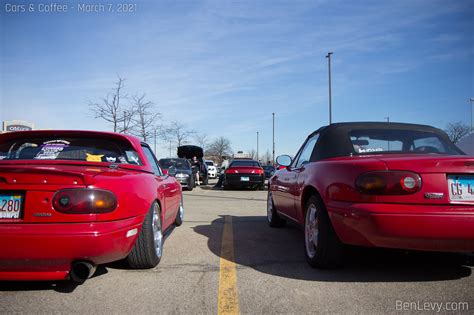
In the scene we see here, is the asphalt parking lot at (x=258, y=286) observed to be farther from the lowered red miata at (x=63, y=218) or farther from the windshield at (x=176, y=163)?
the windshield at (x=176, y=163)

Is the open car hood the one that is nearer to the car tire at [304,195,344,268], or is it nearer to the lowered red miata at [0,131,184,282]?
the car tire at [304,195,344,268]

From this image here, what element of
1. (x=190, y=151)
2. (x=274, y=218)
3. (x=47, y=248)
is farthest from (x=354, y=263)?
(x=190, y=151)

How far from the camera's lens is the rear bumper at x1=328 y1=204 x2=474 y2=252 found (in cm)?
260

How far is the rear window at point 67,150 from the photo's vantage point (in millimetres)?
3602

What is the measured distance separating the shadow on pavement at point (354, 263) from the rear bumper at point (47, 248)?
155 cm

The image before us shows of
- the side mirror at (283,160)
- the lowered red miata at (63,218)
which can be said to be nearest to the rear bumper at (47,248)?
the lowered red miata at (63,218)

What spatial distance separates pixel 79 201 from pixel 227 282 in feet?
4.39

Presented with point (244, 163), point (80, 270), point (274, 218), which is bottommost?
point (274, 218)

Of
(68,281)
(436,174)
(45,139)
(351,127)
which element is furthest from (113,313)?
(351,127)

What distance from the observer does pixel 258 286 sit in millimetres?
2945

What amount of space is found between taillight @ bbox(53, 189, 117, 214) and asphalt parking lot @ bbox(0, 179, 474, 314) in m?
0.66

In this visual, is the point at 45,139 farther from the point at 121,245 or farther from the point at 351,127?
the point at 351,127

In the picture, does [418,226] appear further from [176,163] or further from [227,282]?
[176,163]

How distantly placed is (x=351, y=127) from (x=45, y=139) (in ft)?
10.4
